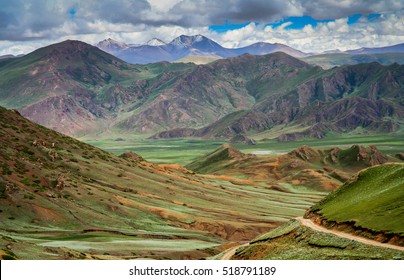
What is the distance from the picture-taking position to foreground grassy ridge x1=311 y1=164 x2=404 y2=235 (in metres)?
64.2

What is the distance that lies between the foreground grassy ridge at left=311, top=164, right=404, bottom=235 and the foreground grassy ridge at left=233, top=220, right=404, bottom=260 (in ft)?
11.5

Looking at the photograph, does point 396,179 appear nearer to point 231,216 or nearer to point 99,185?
point 231,216

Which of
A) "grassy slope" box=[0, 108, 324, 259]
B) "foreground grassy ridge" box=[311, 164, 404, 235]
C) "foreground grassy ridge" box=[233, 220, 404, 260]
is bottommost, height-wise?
"foreground grassy ridge" box=[233, 220, 404, 260]

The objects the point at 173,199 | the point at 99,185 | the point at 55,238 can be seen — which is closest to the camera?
the point at 55,238

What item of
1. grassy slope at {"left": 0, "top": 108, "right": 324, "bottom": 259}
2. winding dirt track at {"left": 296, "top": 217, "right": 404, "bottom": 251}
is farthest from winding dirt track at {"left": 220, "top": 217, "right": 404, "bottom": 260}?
grassy slope at {"left": 0, "top": 108, "right": 324, "bottom": 259}

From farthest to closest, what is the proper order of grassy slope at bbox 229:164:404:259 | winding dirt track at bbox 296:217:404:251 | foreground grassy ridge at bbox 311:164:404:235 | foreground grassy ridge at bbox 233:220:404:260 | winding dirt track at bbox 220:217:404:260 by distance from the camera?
foreground grassy ridge at bbox 311:164:404:235
grassy slope at bbox 229:164:404:259
winding dirt track at bbox 220:217:404:260
winding dirt track at bbox 296:217:404:251
foreground grassy ridge at bbox 233:220:404:260

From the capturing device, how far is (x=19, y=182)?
125m

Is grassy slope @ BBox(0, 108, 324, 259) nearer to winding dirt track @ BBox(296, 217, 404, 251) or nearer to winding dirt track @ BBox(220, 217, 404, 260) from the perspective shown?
winding dirt track @ BBox(220, 217, 404, 260)

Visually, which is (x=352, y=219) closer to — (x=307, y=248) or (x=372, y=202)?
(x=372, y=202)

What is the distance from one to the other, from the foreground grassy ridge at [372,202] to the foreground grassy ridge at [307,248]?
3.51 meters

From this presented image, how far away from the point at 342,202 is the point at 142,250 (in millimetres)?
28793

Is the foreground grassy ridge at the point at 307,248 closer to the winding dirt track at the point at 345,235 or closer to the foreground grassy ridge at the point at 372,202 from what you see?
the winding dirt track at the point at 345,235

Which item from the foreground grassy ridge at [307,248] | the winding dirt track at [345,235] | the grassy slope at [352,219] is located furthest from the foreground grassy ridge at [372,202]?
the foreground grassy ridge at [307,248]
